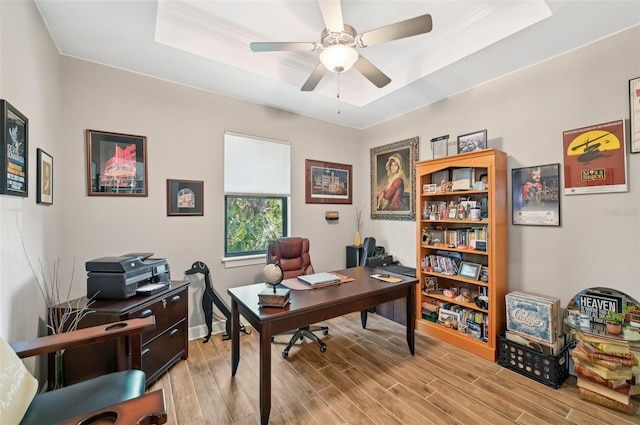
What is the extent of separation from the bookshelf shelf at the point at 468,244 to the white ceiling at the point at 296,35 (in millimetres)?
901

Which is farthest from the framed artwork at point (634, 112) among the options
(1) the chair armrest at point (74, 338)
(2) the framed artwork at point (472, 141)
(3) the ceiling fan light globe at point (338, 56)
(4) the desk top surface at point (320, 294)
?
(1) the chair armrest at point (74, 338)

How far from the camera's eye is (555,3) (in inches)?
71.3

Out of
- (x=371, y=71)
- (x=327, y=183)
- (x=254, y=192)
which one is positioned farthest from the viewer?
(x=327, y=183)

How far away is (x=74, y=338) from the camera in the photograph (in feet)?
4.46

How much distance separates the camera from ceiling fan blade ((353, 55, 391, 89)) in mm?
2057

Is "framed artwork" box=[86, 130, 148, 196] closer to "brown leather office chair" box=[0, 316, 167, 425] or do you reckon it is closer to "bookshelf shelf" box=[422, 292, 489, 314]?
"brown leather office chair" box=[0, 316, 167, 425]

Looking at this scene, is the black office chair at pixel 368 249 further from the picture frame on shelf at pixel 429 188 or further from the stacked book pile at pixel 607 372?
the stacked book pile at pixel 607 372

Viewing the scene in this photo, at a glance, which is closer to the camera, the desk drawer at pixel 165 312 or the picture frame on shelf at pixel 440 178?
the desk drawer at pixel 165 312

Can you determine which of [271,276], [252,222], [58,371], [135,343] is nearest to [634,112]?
[271,276]

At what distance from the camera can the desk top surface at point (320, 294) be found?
176cm

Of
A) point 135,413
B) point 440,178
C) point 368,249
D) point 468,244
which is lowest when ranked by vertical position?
point 135,413

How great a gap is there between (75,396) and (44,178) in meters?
1.58

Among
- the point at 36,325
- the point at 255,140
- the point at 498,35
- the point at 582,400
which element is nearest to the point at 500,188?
the point at 498,35

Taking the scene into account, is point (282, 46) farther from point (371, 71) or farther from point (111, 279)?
point (111, 279)
